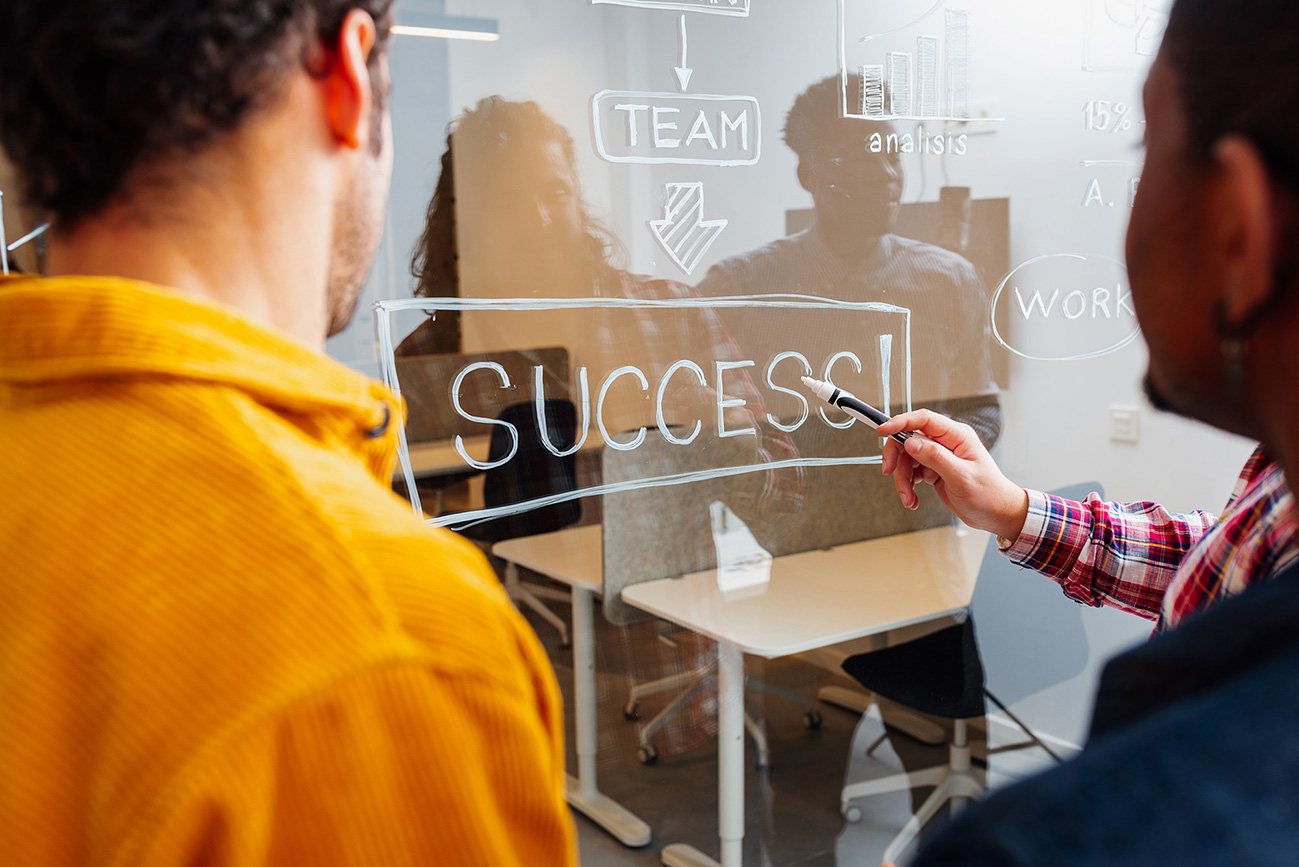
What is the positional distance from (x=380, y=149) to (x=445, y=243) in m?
0.56

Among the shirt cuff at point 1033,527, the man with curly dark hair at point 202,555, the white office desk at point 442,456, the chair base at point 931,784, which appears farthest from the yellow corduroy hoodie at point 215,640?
the chair base at point 931,784

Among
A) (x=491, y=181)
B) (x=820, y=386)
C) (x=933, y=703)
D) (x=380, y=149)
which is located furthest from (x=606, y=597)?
(x=380, y=149)

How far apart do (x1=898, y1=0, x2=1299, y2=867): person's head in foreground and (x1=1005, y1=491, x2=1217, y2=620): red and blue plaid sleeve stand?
1.83ft

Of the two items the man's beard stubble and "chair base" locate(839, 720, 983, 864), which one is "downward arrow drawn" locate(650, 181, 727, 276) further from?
"chair base" locate(839, 720, 983, 864)

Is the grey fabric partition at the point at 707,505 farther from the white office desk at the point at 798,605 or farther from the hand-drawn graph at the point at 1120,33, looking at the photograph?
the hand-drawn graph at the point at 1120,33

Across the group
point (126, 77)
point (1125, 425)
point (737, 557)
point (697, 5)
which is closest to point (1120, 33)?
point (1125, 425)

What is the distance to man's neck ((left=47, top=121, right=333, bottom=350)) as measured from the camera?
508mm

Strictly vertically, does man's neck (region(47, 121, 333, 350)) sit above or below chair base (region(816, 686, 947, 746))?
above

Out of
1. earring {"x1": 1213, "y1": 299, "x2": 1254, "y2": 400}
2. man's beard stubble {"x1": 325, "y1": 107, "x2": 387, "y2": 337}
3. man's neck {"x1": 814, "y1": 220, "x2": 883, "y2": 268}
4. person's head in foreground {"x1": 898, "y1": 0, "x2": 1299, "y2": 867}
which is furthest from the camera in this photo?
man's neck {"x1": 814, "y1": 220, "x2": 883, "y2": 268}

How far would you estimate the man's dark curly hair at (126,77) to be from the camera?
1.55 feet

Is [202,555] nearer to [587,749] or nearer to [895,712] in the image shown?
[587,749]

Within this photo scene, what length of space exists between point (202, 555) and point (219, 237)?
178mm

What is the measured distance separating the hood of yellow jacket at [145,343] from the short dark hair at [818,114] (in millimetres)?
1028

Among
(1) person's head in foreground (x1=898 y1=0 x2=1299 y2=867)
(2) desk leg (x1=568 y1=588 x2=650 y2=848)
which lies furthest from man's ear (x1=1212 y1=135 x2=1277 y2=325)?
(2) desk leg (x1=568 y1=588 x2=650 y2=848)
